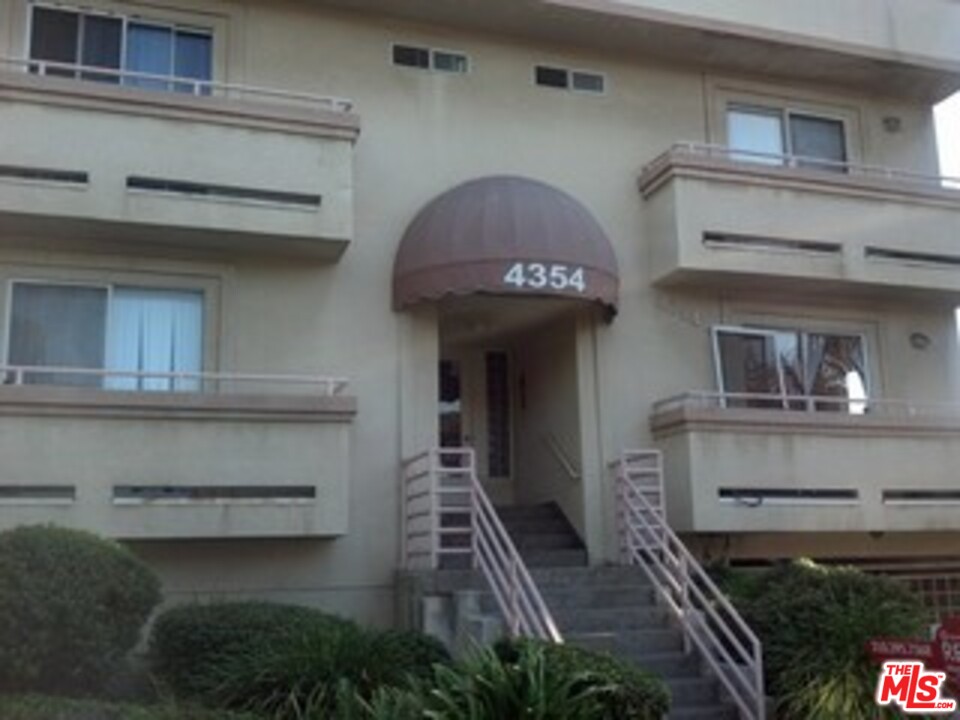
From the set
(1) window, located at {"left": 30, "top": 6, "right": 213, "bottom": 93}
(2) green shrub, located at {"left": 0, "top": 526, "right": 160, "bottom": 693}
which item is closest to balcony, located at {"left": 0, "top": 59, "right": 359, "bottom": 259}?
(1) window, located at {"left": 30, "top": 6, "right": 213, "bottom": 93}

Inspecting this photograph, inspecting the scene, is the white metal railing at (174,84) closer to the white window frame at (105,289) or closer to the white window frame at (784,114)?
the white window frame at (105,289)

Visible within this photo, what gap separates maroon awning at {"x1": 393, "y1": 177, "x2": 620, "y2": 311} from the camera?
14758mm

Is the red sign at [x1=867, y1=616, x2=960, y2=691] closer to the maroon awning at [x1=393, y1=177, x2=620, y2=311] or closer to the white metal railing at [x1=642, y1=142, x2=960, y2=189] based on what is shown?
the maroon awning at [x1=393, y1=177, x2=620, y2=311]

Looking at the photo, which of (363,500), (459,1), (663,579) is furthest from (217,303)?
(663,579)

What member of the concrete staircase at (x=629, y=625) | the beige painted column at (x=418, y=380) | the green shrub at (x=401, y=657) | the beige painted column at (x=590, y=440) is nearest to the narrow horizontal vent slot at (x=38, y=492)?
the green shrub at (x=401, y=657)

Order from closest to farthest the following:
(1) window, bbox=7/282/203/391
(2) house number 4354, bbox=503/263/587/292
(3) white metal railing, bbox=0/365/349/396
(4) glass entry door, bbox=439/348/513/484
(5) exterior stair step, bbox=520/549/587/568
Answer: (3) white metal railing, bbox=0/365/349/396
(1) window, bbox=7/282/203/391
(2) house number 4354, bbox=503/263/587/292
(5) exterior stair step, bbox=520/549/587/568
(4) glass entry door, bbox=439/348/513/484

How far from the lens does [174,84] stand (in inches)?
599

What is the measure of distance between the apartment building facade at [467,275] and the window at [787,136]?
0.06 metres

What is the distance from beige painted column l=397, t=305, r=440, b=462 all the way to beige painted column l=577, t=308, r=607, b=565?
83.5 inches

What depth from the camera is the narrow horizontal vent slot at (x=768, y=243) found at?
1633 centimetres

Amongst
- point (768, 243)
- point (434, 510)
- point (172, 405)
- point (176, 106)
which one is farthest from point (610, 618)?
point (176, 106)

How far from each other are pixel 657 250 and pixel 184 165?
686cm

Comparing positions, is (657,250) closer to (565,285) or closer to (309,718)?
(565,285)

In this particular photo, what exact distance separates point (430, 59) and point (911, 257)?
25.9 feet
